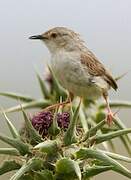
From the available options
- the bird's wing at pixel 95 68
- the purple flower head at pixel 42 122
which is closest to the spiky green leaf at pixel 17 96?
the bird's wing at pixel 95 68

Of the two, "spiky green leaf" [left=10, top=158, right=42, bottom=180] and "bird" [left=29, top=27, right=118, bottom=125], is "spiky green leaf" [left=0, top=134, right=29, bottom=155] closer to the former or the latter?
"spiky green leaf" [left=10, top=158, right=42, bottom=180]

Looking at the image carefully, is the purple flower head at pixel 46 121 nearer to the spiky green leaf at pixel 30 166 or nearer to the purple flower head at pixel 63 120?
the purple flower head at pixel 63 120

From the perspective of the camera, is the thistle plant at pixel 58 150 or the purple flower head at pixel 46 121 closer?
the thistle plant at pixel 58 150

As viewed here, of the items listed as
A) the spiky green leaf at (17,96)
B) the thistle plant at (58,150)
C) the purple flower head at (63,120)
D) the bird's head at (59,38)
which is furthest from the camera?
the spiky green leaf at (17,96)

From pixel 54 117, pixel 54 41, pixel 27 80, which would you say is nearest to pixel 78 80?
pixel 54 41

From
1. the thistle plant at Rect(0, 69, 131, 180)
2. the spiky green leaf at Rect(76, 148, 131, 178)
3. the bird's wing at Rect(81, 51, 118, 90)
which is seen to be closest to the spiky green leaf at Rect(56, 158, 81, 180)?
the thistle plant at Rect(0, 69, 131, 180)

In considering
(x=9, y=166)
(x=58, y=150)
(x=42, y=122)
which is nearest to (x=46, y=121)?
(x=42, y=122)

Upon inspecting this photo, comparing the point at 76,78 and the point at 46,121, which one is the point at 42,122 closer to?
the point at 46,121
